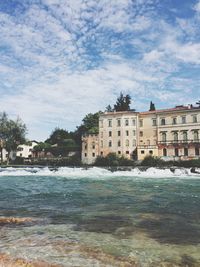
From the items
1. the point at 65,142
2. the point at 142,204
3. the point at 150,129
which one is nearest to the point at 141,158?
the point at 150,129

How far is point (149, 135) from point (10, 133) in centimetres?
3265

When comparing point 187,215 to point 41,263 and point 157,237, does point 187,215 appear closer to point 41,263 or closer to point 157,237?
point 157,237

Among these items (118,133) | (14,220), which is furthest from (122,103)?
(14,220)

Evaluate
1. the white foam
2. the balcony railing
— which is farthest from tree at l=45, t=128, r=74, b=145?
the white foam

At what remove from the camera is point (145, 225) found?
34.7ft

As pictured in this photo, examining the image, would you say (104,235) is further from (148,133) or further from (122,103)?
(122,103)

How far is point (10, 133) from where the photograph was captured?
76.6 metres

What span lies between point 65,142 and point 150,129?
29.2 m

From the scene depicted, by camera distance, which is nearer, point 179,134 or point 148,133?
point 179,134

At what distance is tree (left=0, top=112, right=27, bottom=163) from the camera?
7606 cm

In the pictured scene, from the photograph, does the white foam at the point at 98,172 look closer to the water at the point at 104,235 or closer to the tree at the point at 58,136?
the water at the point at 104,235

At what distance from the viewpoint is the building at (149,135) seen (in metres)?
60.8

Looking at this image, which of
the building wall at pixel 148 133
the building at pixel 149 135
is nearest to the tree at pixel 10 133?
the building at pixel 149 135

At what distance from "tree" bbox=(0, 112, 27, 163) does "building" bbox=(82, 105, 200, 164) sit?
1802 centimetres
